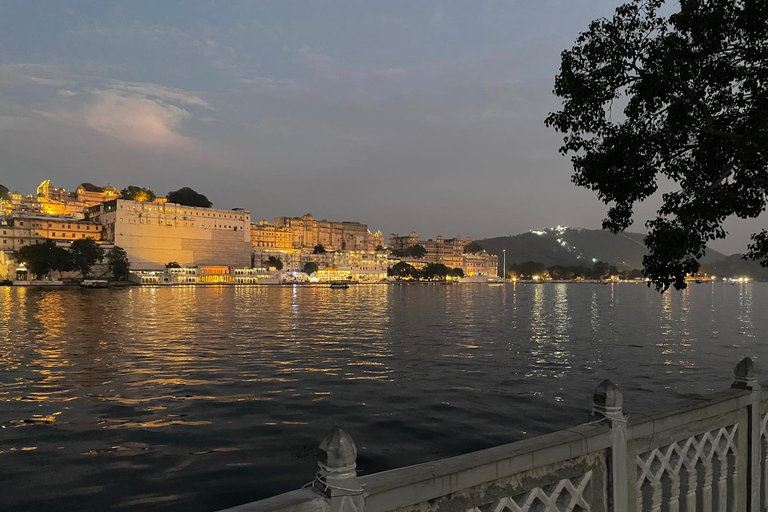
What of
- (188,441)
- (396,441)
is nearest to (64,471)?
(188,441)

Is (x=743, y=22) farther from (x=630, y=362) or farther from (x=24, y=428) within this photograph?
(x=630, y=362)

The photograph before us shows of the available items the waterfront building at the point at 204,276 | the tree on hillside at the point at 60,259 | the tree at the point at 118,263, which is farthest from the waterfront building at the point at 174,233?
the tree on hillside at the point at 60,259

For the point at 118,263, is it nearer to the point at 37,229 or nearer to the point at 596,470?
the point at 37,229

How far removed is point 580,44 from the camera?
873cm

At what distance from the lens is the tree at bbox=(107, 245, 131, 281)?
140 metres

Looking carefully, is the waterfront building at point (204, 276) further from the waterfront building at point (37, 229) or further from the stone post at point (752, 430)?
the stone post at point (752, 430)

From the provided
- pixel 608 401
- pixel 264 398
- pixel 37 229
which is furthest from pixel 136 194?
pixel 608 401

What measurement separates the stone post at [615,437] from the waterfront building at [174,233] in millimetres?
173793

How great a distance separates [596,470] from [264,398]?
1227 centimetres

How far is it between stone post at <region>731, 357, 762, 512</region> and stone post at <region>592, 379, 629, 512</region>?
6.70 feet

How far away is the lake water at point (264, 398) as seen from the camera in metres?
8.90

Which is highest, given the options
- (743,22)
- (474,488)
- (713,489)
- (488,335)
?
(743,22)

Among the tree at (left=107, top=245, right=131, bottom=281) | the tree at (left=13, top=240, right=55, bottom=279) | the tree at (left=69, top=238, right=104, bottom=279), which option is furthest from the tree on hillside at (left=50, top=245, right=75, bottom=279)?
the tree at (left=107, top=245, right=131, bottom=281)

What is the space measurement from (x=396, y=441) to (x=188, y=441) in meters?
4.72
